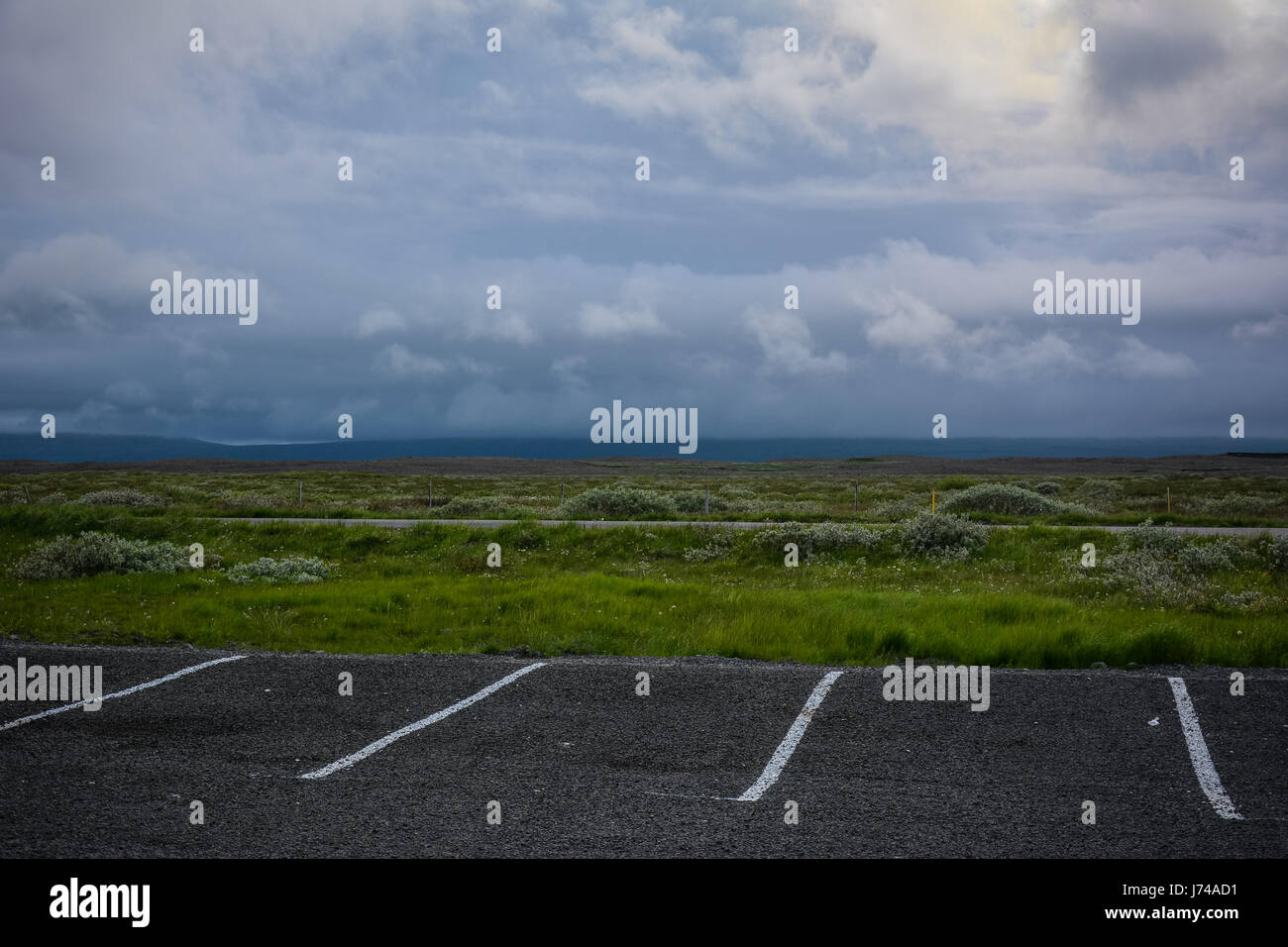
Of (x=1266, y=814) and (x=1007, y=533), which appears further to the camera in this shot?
(x=1007, y=533)

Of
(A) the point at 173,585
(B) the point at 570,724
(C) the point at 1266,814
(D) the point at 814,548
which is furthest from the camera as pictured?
(D) the point at 814,548

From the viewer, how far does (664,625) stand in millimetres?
14914

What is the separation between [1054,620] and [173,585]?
1575 cm

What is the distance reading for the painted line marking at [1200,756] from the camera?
24.2 ft

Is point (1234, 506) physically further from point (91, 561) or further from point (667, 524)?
point (91, 561)

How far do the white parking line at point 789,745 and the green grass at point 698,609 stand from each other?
1951mm

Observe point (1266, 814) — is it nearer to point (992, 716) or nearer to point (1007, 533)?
point (992, 716)

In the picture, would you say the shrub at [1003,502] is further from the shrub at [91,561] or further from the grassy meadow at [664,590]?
the shrub at [91,561]

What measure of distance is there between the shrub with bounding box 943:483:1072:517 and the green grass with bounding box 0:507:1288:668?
12.1 metres

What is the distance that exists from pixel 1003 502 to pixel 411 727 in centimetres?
3091

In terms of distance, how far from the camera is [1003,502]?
3625 centimetres
